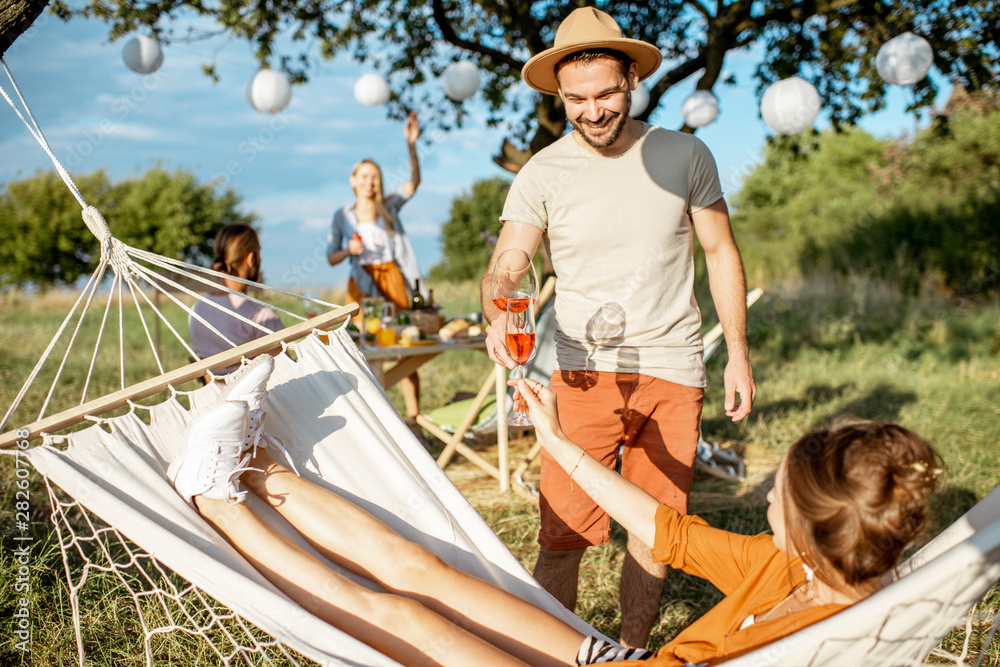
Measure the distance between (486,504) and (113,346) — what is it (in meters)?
6.65

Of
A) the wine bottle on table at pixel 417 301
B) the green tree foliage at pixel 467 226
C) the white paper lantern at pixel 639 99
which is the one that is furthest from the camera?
the green tree foliage at pixel 467 226

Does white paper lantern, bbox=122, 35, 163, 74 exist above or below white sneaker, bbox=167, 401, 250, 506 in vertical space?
above

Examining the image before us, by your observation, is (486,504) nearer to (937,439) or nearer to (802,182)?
(937,439)

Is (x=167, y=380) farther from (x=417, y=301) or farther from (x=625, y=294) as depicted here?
(x=417, y=301)

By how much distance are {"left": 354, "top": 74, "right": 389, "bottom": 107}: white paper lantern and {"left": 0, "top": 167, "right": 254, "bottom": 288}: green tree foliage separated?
1562 centimetres

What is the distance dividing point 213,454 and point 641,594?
1161mm

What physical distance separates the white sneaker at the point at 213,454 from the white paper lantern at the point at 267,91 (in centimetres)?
385

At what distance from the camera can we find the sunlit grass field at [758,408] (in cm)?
218

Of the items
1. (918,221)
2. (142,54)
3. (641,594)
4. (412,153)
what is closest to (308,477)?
(641,594)

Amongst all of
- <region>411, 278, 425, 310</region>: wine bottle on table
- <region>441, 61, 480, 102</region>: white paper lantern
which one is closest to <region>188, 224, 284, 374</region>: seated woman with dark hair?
<region>411, 278, 425, 310</region>: wine bottle on table

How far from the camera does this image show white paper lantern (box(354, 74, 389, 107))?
5395 millimetres

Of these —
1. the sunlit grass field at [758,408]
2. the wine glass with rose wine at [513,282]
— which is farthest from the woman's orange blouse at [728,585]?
the sunlit grass field at [758,408]

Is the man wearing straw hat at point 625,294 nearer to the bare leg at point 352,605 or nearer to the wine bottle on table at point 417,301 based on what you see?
the bare leg at point 352,605

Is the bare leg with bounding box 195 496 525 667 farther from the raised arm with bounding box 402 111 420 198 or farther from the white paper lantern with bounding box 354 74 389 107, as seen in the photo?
the white paper lantern with bounding box 354 74 389 107
